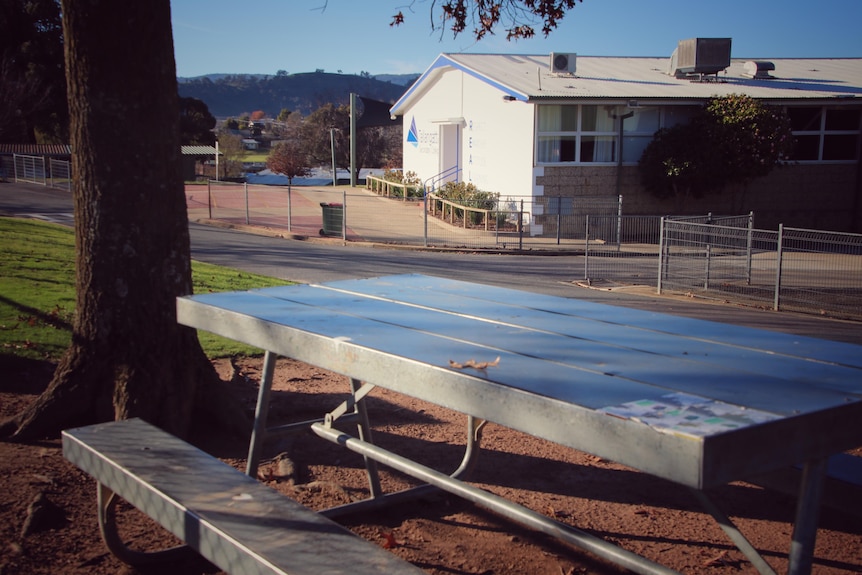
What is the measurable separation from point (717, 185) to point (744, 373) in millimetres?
24443

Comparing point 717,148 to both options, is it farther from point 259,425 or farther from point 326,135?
point 326,135

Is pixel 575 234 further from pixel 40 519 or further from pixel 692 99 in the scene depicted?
pixel 40 519

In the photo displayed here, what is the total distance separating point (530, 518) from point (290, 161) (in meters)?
59.9

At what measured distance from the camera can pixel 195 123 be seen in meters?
60.2

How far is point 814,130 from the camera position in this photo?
27859 millimetres

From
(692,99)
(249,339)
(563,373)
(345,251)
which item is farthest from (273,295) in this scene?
(692,99)

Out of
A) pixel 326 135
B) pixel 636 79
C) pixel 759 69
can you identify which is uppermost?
pixel 759 69

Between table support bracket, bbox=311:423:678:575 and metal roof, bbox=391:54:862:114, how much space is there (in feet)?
69.8

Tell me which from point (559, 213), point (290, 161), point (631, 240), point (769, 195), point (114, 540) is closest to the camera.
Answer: point (114, 540)

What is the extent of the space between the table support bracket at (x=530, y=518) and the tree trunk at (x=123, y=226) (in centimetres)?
161

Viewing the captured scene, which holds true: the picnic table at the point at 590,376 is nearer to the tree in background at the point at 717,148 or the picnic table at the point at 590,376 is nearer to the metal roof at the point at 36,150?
the tree in background at the point at 717,148

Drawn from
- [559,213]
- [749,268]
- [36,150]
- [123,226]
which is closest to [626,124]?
[559,213]

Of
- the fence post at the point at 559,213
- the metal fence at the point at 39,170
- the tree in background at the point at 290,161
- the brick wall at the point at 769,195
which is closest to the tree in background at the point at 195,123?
the tree in background at the point at 290,161

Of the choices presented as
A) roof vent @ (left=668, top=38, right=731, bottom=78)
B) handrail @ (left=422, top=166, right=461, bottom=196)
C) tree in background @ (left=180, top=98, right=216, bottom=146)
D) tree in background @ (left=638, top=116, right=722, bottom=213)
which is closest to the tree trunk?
tree in background @ (left=638, top=116, right=722, bottom=213)
